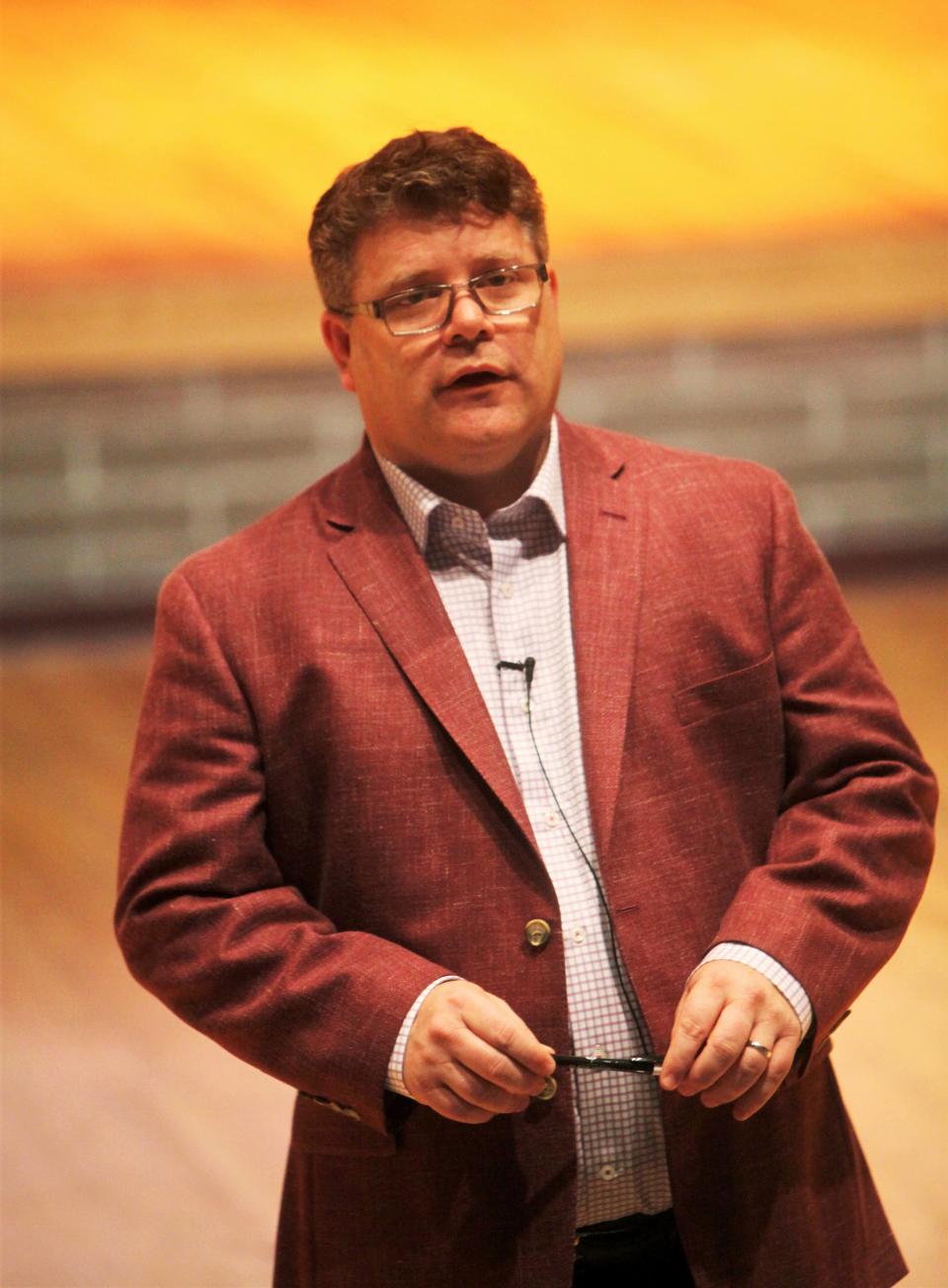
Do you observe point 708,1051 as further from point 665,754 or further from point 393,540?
point 393,540

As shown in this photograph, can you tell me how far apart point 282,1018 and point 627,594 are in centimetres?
49

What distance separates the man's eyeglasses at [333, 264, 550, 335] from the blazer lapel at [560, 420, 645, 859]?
0.18 metres

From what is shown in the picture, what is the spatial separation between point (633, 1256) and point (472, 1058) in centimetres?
35

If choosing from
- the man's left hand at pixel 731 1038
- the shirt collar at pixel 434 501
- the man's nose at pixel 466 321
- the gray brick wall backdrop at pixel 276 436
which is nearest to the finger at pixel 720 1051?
the man's left hand at pixel 731 1038

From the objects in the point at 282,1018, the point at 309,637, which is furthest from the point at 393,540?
the point at 282,1018

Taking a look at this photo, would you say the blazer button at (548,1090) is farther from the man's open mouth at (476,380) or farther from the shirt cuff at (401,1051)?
the man's open mouth at (476,380)

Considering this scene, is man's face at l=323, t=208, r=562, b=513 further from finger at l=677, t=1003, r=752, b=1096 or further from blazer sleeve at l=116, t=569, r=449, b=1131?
finger at l=677, t=1003, r=752, b=1096

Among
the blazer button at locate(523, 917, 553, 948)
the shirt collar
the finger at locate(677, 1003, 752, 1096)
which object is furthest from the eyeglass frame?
the finger at locate(677, 1003, 752, 1096)

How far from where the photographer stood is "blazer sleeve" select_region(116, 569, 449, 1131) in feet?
4.42

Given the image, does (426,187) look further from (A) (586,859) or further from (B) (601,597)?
(A) (586,859)

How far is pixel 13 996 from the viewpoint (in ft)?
11.0

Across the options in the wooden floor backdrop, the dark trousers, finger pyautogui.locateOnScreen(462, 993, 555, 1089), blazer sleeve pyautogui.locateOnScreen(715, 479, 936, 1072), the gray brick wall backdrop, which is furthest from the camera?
the gray brick wall backdrop

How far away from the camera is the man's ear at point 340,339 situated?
1542mm

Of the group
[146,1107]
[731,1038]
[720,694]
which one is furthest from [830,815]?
[146,1107]
